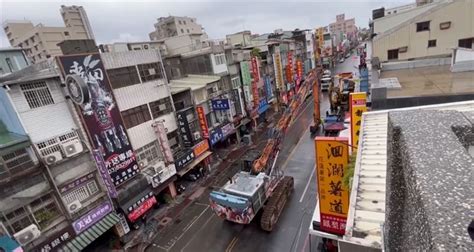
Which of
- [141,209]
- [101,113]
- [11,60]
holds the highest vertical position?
[11,60]

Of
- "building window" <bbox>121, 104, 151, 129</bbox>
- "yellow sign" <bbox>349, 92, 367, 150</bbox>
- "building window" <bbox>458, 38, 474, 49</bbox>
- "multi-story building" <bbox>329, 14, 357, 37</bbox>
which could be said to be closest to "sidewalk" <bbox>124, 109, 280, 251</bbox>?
"building window" <bbox>121, 104, 151, 129</bbox>

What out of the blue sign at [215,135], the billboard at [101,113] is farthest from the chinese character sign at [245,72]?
the billboard at [101,113]

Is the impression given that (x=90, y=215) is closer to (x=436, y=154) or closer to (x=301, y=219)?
(x=301, y=219)

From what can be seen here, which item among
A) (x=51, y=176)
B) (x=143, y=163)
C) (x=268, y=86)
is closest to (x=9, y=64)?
(x=51, y=176)

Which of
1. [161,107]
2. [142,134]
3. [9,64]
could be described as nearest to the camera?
[9,64]

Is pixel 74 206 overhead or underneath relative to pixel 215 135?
overhead

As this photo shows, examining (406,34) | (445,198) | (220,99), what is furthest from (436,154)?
(406,34)

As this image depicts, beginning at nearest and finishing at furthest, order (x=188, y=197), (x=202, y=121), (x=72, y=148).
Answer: (x=72, y=148), (x=188, y=197), (x=202, y=121)

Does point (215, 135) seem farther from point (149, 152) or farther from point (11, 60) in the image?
point (11, 60)

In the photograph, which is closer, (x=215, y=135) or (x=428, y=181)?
(x=428, y=181)
